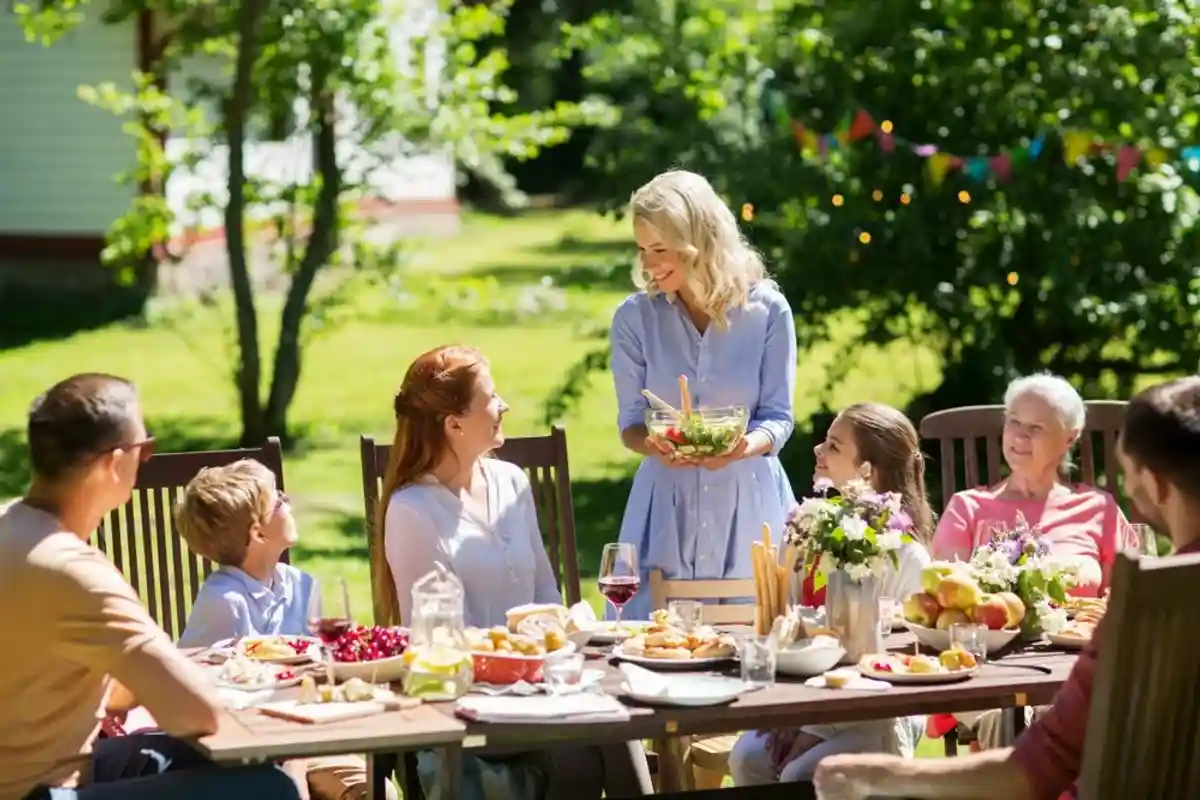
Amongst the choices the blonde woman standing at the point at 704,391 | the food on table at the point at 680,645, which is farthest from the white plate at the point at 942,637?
the blonde woman standing at the point at 704,391

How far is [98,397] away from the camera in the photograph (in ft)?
12.7

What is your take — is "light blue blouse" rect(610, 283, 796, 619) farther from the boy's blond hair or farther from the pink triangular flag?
the pink triangular flag

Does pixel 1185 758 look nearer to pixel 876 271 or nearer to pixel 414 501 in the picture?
pixel 414 501

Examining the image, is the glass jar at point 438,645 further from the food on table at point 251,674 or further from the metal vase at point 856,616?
the metal vase at point 856,616

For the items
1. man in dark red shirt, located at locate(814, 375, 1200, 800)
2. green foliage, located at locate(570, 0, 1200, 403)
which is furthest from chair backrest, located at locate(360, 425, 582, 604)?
green foliage, located at locate(570, 0, 1200, 403)

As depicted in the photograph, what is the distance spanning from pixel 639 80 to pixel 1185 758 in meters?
7.45

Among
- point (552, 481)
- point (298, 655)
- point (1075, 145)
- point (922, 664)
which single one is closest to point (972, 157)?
point (1075, 145)

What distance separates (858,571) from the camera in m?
4.36

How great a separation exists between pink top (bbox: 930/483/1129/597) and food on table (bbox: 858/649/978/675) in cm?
125

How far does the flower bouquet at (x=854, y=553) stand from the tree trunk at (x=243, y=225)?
322 inches

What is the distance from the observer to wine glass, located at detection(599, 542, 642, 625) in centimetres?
444

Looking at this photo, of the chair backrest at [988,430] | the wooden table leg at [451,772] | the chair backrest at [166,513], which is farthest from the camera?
the chair backrest at [988,430]

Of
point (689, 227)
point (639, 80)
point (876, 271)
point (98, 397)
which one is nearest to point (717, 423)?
point (689, 227)

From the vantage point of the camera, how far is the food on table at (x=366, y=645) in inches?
163
